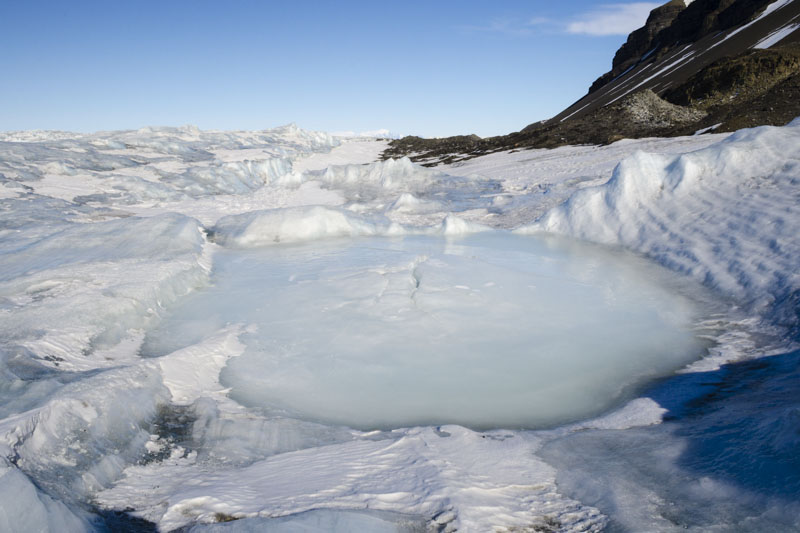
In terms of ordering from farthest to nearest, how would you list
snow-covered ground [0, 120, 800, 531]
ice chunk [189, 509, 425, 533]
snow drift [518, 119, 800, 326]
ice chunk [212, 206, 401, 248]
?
ice chunk [212, 206, 401, 248]
snow drift [518, 119, 800, 326]
snow-covered ground [0, 120, 800, 531]
ice chunk [189, 509, 425, 533]

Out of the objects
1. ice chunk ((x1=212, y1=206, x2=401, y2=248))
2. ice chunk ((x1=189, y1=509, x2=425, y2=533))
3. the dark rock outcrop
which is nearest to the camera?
ice chunk ((x1=189, y1=509, x2=425, y2=533))

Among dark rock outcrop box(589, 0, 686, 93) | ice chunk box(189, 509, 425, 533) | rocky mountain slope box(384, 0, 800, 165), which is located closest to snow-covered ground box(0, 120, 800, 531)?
ice chunk box(189, 509, 425, 533)

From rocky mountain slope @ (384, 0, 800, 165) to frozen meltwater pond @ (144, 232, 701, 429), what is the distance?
13162 mm

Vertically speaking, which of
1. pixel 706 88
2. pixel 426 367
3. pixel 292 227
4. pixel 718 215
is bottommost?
pixel 426 367

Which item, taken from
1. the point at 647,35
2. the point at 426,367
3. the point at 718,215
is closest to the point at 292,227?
the point at 426,367

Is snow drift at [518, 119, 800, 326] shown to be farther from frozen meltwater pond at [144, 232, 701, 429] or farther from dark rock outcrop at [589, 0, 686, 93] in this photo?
dark rock outcrop at [589, 0, 686, 93]

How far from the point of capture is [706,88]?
24016 millimetres

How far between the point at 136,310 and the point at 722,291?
6370 millimetres

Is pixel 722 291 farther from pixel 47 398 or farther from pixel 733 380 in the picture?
pixel 47 398

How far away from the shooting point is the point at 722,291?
5.09m

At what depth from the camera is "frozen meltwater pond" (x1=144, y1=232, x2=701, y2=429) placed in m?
3.53

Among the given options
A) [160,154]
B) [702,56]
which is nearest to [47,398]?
[160,154]

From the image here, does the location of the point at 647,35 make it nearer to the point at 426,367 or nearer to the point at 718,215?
the point at 718,215

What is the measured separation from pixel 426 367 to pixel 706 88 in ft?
89.4
